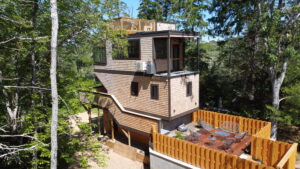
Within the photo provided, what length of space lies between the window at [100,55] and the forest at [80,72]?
240 centimetres

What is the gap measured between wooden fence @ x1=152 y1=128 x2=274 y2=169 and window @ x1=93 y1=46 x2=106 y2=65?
7.95m

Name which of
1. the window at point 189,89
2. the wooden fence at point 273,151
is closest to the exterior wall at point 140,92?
the window at point 189,89

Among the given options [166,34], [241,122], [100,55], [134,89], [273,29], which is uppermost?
[273,29]

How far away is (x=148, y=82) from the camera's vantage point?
12.9 meters

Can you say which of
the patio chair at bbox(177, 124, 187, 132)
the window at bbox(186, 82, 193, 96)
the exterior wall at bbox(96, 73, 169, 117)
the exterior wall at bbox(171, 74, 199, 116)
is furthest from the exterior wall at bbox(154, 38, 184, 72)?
the patio chair at bbox(177, 124, 187, 132)

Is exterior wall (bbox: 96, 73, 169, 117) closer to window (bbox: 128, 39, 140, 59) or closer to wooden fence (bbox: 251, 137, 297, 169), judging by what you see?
Result: window (bbox: 128, 39, 140, 59)

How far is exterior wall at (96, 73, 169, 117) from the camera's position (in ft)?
40.0

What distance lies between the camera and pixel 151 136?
474 inches

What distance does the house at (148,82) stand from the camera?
1208cm

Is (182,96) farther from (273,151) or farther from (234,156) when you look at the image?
(273,151)

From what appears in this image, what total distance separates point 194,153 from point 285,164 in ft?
12.7

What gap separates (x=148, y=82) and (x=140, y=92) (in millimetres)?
1059

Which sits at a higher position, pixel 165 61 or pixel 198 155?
pixel 165 61

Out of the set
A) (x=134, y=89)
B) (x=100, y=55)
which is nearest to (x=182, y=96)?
(x=134, y=89)
